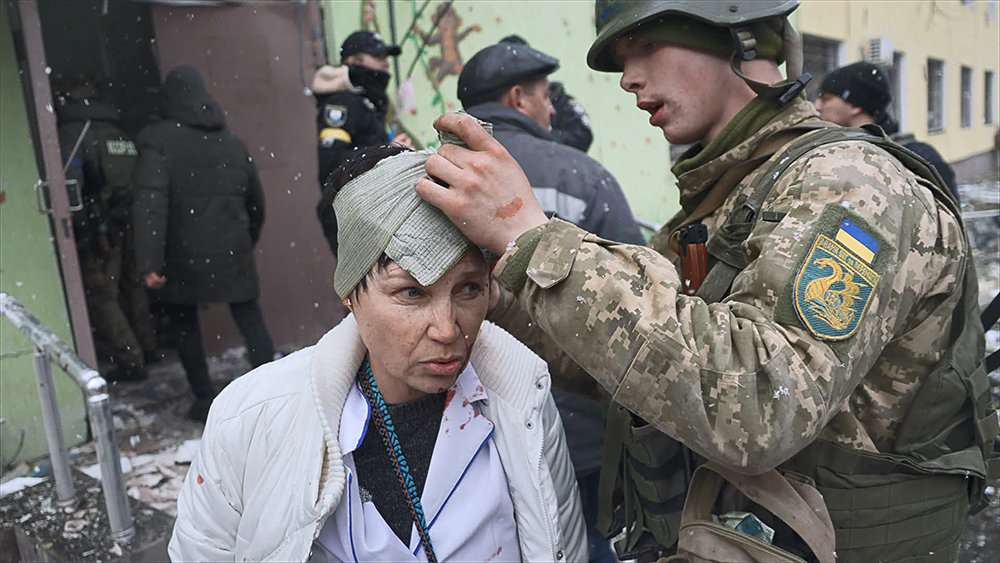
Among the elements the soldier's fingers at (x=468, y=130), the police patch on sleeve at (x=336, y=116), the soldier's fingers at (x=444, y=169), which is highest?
the soldier's fingers at (x=468, y=130)

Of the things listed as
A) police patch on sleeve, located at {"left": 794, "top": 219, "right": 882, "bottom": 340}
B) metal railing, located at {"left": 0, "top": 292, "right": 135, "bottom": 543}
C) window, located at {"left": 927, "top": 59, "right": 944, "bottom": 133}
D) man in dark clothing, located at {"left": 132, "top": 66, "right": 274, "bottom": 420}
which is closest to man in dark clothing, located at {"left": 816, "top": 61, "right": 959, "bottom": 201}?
police patch on sleeve, located at {"left": 794, "top": 219, "right": 882, "bottom": 340}

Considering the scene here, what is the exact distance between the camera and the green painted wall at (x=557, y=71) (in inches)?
223

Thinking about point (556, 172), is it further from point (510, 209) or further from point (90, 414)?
point (90, 414)

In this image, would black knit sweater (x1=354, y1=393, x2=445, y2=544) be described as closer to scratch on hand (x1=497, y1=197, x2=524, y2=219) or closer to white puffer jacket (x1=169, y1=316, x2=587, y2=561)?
white puffer jacket (x1=169, y1=316, x2=587, y2=561)

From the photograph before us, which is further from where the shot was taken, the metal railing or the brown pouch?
the metal railing

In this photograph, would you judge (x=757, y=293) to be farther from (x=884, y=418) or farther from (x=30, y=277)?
(x=30, y=277)

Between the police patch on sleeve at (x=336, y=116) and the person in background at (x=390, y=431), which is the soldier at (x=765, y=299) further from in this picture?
the police patch on sleeve at (x=336, y=116)

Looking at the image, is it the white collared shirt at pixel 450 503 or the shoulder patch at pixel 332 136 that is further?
the shoulder patch at pixel 332 136

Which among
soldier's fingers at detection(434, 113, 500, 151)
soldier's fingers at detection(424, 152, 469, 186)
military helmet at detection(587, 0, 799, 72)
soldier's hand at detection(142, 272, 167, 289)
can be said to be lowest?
soldier's hand at detection(142, 272, 167, 289)

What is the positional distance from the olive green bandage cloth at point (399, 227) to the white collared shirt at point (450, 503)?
0.38 meters

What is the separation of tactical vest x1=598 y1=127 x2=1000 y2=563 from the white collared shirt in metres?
0.59

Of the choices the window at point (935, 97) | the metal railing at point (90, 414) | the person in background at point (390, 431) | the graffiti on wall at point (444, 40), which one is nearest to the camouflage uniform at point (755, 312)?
the person in background at point (390, 431)

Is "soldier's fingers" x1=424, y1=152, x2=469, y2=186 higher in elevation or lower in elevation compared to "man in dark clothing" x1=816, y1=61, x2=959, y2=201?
higher

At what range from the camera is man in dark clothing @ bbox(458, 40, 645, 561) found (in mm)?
2557
